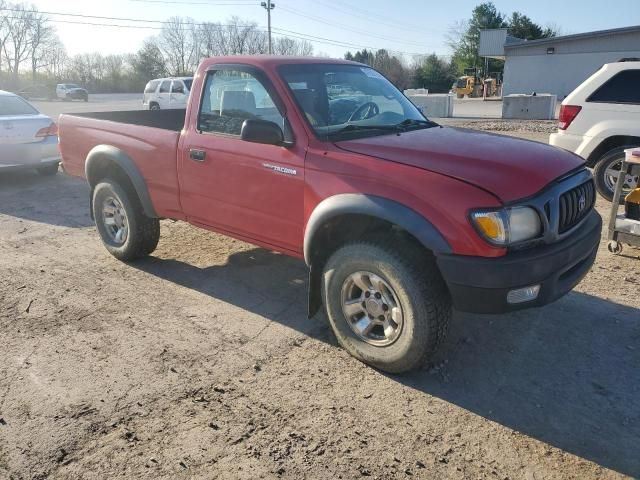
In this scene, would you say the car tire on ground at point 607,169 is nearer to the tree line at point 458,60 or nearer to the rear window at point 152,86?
the rear window at point 152,86

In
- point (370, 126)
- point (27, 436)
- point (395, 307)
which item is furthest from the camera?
point (370, 126)

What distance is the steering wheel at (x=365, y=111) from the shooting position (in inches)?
156

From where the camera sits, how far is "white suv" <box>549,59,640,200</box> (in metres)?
7.31

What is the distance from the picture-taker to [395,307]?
330 cm

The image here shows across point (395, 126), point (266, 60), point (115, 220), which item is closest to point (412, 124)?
point (395, 126)

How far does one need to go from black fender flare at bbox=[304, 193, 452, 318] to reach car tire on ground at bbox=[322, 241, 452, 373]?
0.18 meters

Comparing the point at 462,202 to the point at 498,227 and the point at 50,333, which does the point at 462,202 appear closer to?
the point at 498,227

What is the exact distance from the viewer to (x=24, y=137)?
892 centimetres

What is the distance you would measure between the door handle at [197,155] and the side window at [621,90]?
607cm

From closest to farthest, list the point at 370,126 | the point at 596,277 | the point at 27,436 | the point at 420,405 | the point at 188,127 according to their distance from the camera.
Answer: the point at 27,436, the point at 420,405, the point at 370,126, the point at 188,127, the point at 596,277

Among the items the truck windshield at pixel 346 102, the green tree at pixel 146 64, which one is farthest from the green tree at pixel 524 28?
the truck windshield at pixel 346 102

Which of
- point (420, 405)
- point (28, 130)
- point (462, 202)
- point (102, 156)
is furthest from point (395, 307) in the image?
point (28, 130)

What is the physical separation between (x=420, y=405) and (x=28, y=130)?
28.2 feet

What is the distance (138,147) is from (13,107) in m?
6.10
